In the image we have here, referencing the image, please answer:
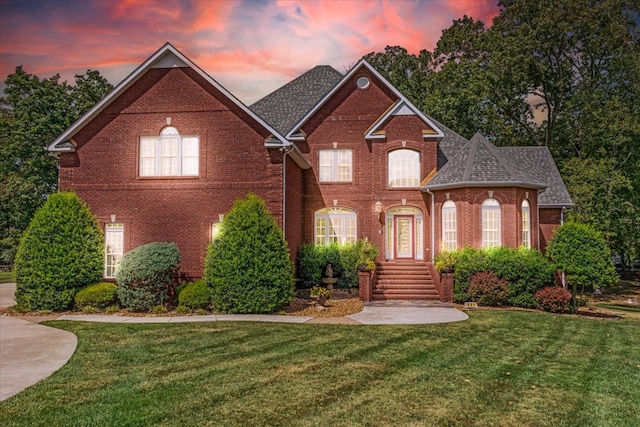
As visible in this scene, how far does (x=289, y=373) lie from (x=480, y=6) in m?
34.3

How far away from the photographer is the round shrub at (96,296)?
14.9 m

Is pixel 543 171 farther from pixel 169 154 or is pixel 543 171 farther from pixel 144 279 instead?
pixel 144 279

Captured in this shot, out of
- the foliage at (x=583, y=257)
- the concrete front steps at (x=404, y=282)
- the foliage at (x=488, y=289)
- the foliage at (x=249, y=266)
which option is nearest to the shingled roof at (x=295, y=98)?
the concrete front steps at (x=404, y=282)

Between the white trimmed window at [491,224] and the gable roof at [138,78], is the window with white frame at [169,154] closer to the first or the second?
the gable roof at [138,78]

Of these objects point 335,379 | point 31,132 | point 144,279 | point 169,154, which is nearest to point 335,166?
point 169,154

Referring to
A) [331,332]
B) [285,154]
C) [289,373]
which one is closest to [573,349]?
[331,332]

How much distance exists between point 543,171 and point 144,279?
65.7ft

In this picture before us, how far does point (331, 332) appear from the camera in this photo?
11.4m

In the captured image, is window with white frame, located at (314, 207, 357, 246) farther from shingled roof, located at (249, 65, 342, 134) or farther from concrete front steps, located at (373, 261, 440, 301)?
shingled roof, located at (249, 65, 342, 134)

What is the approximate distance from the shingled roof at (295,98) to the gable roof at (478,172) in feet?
25.7

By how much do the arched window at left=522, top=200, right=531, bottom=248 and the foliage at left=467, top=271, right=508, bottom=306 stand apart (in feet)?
10.5

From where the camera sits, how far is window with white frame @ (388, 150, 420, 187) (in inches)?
850

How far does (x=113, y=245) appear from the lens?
1758 centimetres

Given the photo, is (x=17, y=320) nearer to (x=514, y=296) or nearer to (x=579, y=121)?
(x=514, y=296)
